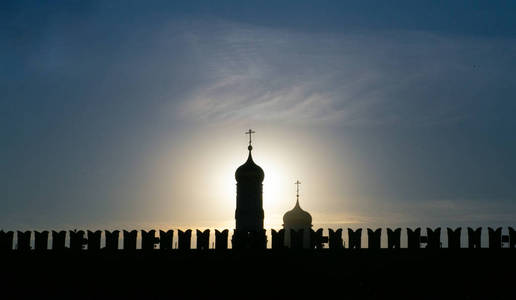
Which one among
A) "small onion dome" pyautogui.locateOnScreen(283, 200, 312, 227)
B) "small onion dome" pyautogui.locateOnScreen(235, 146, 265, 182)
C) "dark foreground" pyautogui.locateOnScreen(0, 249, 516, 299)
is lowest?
"dark foreground" pyautogui.locateOnScreen(0, 249, 516, 299)

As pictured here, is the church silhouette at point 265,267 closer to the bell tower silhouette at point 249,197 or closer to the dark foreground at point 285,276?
the dark foreground at point 285,276

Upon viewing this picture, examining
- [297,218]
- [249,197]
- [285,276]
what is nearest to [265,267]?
[285,276]

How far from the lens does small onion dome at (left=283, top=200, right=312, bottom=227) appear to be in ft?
245

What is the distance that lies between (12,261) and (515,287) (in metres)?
19.6

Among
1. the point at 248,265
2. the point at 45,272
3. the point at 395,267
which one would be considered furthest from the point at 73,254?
the point at 395,267

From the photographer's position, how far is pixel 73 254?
38031 millimetres

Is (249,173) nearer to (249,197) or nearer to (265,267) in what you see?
(249,197)

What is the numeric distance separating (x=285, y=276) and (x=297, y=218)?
130 ft

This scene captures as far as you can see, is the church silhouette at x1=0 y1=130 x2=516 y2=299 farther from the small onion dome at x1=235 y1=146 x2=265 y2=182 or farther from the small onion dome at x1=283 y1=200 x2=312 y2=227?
the small onion dome at x1=283 y1=200 x2=312 y2=227

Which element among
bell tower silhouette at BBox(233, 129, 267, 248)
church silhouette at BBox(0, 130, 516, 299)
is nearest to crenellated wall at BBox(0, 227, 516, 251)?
church silhouette at BBox(0, 130, 516, 299)

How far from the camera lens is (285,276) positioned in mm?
35281

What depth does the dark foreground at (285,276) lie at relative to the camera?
34031mm

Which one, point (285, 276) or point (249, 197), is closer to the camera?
point (285, 276)

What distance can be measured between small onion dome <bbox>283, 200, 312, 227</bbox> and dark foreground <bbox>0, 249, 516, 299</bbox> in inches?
1503
